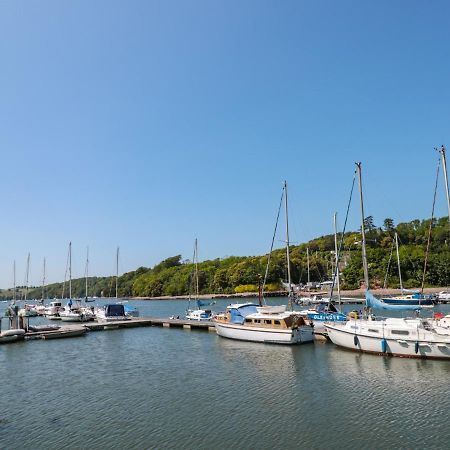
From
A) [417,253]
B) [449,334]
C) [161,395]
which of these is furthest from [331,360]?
[417,253]

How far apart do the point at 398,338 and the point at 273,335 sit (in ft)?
38.5

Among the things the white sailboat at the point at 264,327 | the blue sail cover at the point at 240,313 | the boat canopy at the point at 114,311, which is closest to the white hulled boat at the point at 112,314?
the boat canopy at the point at 114,311

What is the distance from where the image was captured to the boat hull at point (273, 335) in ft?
130

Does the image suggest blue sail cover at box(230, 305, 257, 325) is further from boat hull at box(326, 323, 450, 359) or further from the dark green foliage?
the dark green foliage

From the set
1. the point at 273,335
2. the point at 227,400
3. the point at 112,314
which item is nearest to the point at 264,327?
the point at 273,335

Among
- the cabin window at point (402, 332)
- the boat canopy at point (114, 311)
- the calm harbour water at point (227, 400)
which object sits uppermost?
the boat canopy at point (114, 311)

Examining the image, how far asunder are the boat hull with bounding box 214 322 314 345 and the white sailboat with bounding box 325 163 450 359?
390 centimetres

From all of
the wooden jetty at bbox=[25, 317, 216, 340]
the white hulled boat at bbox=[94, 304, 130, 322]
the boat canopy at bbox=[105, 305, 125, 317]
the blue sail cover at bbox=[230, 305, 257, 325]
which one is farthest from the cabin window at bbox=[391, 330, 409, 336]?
the boat canopy at bbox=[105, 305, 125, 317]

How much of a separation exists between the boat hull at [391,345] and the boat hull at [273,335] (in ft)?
9.41

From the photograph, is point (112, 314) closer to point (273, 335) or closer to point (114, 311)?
point (114, 311)

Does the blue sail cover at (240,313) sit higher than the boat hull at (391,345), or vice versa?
the blue sail cover at (240,313)

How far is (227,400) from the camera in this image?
24.5 meters

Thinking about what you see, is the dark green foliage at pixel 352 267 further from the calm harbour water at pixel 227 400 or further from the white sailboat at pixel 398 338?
the calm harbour water at pixel 227 400

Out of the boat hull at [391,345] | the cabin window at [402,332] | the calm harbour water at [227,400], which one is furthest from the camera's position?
the cabin window at [402,332]
